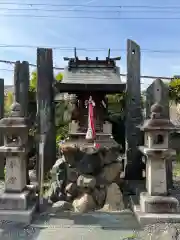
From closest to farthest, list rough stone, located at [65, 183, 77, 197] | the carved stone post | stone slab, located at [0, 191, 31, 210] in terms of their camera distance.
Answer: stone slab, located at [0, 191, 31, 210] → rough stone, located at [65, 183, 77, 197] → the carved stone post

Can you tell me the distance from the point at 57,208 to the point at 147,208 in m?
1.98

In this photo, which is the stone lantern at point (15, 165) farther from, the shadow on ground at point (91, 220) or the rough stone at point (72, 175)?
the rough stone at point (72, 175)

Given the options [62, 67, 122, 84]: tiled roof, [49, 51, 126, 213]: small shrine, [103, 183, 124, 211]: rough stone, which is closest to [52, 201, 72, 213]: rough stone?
[49, 51, 126, 213]: small shrine

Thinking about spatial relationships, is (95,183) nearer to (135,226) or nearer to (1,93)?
(135,226)

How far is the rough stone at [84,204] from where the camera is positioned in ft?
20.3

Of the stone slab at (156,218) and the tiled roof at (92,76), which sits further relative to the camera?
the tiled roof at (92,76)

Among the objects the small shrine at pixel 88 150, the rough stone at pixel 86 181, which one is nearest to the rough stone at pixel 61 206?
the small shrine at pixel 88 150

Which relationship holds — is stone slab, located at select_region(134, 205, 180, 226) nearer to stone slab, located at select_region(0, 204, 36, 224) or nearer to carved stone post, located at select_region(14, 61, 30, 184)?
stone slab, located at select_region(0, 204, 36, 224)

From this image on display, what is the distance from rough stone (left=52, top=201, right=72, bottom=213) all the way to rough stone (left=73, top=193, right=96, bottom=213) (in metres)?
0.14

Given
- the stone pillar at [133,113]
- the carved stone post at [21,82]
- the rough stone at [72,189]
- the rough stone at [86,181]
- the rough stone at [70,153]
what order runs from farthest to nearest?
the stone pillar at [133,113] → the carved stone post at [21,82] → the rough stone at [70,153] → the rough stone at [72,189] → the rough stone at [86,181]

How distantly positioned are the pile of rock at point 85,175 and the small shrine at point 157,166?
121cm

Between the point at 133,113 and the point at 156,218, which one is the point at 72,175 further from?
the point at 133,113

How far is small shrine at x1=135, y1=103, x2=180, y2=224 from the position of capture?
5.43 metres

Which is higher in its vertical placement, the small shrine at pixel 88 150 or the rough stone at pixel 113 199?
the small shrine at pixel 88 150
